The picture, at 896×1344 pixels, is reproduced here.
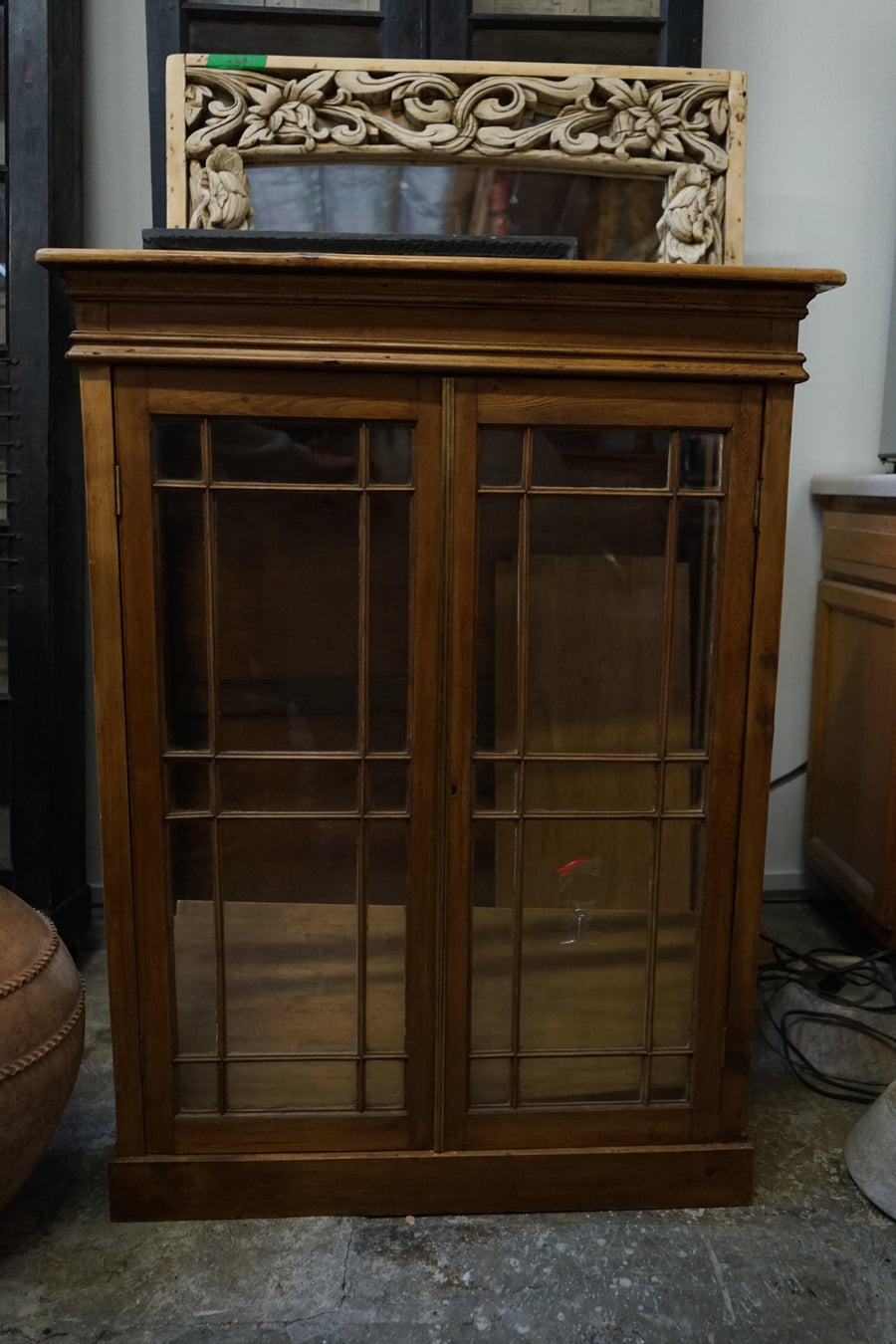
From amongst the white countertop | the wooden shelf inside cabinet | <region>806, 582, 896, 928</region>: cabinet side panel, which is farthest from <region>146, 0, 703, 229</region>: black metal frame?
<region>806, 582, 896, 928</region>: cabinet side panel

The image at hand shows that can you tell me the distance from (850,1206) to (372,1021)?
2.71 feet

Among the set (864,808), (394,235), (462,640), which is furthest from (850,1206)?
(394,235)

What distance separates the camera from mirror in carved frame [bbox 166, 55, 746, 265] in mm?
1771

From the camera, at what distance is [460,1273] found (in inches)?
57.7

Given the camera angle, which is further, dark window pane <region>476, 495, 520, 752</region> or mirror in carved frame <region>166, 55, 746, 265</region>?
mirror in carved frame <region>166, 55, 746, 265</region>

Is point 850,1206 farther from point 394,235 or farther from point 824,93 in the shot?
point 824,93

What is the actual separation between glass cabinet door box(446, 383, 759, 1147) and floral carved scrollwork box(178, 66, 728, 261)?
1.90ft

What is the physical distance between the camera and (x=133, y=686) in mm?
1478

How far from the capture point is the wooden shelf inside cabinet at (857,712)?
219cm

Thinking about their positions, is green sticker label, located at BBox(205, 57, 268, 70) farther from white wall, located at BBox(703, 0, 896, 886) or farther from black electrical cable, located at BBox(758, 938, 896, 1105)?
black electrical cable, located at BBox(758, 938, 896, 1105)

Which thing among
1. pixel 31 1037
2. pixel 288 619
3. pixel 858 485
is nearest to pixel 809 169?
pixel 858 485

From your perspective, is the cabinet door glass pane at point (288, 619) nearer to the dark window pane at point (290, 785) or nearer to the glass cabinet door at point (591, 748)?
the dark window pane at point (290, 785)

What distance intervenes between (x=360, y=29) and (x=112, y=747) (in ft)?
5.30

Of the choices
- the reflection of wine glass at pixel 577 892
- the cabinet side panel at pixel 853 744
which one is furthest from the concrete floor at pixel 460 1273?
the cabinet side panel at pixel 853 744
